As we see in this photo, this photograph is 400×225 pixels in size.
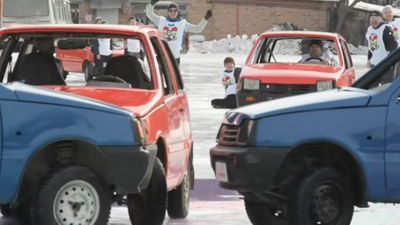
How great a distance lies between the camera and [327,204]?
25.7ft

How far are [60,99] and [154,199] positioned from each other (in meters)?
1.12


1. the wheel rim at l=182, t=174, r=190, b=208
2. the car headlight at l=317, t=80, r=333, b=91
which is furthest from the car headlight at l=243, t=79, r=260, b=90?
the wheel rim at l=182, t=174, r=190, b=208

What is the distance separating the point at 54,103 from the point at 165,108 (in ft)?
4.68

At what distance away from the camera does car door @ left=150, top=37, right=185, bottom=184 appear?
29.2 feet

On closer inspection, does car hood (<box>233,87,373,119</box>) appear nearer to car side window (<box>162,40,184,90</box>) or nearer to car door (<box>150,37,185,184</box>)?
car door (<box>150,37,185,184</box>)

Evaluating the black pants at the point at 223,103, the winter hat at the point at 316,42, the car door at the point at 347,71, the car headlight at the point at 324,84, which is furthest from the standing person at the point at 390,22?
the black pants at the point at 223,103

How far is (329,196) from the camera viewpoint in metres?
7.86

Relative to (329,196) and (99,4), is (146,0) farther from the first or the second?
(329,196)

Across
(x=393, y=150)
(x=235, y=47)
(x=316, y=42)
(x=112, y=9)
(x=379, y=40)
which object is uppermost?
(x=393, y=150)

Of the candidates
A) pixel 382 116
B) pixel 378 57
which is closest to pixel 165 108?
pixel 382 116

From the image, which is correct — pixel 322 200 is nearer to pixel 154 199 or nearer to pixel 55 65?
pixel 154 199

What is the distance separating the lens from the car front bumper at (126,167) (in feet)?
25.0

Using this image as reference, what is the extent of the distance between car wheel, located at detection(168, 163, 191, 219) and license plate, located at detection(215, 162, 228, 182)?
57.3 inches

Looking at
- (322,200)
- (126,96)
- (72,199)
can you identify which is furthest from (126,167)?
(322,200)
